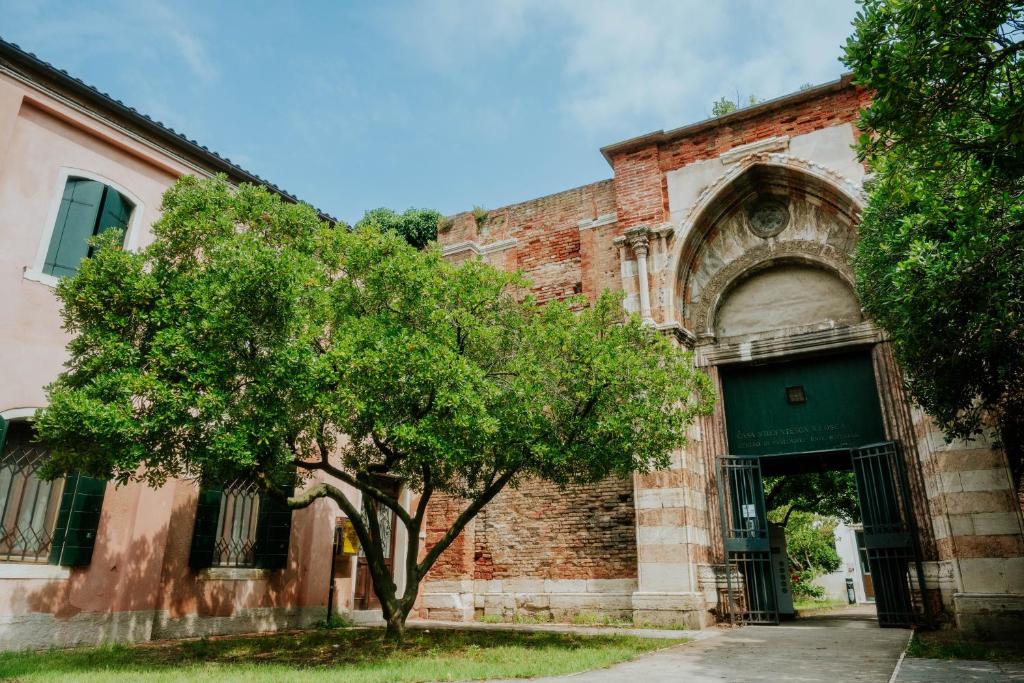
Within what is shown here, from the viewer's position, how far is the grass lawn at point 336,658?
6.56 metres

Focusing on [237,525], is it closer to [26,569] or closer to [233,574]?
[233,574]

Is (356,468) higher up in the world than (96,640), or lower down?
higher up

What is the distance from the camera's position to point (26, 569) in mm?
8812

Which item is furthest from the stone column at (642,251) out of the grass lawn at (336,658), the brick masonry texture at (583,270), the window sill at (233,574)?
the window sill at (233,574)

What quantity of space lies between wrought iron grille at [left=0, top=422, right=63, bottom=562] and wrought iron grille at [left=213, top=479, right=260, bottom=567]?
2.57 metres

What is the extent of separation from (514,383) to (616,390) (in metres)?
1.41

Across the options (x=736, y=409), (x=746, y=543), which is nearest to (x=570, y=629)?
(x=746, y=543)

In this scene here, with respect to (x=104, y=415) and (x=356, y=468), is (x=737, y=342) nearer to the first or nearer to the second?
(x=356, y=468)

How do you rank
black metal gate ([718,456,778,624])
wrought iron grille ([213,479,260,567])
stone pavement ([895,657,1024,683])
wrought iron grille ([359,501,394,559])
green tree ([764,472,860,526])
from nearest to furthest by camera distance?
stone pavement ([895,657,1024,683])
wrought iron grille ([213,479,260,567])
black metal gate ([718,456,778,624])
wrought iron grille ([359,501,394,559])
green tree ([764,472,860,526])

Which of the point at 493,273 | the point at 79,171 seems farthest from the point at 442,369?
the point at 79,171

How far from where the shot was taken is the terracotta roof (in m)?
9.97

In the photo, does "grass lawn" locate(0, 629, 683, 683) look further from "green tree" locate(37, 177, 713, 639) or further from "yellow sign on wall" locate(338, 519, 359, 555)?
"yellow sign on wall" locate(338, 519, 359, 555)

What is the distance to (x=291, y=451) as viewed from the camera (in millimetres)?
Result: 8148

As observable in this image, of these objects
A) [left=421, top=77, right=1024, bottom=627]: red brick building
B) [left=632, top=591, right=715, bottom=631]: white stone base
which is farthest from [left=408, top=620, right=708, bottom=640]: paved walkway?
[left=421, top=77, right=1024, bottom=627]: red brick building
